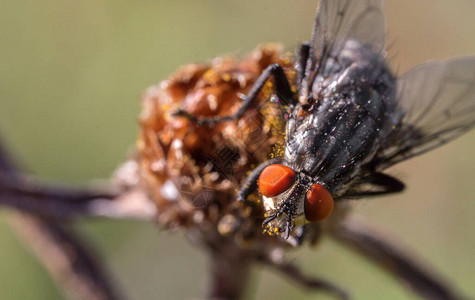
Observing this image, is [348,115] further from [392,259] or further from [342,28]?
[392,259]

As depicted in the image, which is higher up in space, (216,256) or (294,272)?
(216,256)

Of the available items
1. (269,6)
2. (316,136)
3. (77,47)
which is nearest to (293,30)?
(269,6)

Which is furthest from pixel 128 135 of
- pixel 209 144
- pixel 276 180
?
pixel 276 180

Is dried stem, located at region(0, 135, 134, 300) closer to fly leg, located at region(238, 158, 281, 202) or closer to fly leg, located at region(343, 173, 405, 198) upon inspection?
fly leg, located at region(238, 158, 281, 202)

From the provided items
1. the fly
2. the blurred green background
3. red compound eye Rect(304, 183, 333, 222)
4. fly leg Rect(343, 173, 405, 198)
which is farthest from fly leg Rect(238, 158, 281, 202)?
the blurred green background

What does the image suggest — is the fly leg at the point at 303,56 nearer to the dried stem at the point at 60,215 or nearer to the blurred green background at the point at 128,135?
the dried stem at the point at 60,215

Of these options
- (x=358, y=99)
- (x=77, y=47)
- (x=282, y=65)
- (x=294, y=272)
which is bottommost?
(x=294, y=272)

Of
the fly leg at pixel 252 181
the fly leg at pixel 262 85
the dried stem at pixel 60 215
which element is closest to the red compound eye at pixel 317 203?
the fly leg at pixel 252 181

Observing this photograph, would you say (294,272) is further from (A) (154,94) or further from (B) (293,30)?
(B) (293,30)
